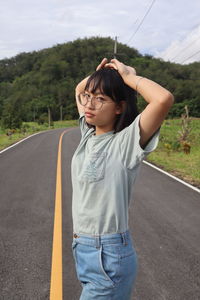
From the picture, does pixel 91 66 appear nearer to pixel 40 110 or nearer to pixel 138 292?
pixel 40 110

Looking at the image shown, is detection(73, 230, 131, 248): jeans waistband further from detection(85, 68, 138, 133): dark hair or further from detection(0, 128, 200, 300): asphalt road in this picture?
detection(0, 128, 200, 300): asphalt road

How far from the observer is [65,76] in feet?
393

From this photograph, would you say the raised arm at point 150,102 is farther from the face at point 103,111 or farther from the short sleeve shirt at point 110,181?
the face at point 103,111

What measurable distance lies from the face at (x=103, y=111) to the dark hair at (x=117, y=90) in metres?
0.02

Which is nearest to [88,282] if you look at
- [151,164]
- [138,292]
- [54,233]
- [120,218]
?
[120,218]

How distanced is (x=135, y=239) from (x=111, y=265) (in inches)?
125

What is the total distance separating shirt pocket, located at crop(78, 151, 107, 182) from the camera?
161 centimetres

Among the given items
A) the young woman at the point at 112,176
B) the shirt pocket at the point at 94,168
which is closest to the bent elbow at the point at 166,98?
the young woman at the point at 112,176

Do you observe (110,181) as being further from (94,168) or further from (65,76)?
(65,76)

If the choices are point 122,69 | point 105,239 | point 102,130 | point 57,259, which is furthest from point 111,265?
point 57,259

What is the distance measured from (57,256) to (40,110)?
282ft

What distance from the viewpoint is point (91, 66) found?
4289 inches

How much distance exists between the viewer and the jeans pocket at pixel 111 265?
155cm

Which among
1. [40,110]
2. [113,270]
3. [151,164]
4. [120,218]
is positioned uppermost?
[120,218]
